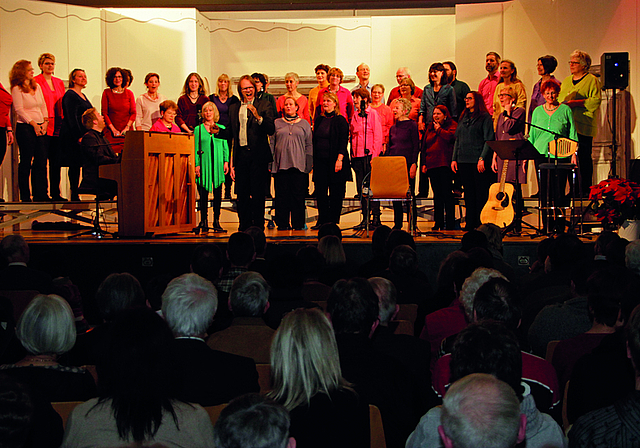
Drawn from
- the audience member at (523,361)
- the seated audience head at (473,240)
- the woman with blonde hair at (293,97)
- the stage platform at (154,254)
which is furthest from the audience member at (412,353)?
the woman with blonde hair at (293,97)

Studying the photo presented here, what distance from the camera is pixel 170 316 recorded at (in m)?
2.44

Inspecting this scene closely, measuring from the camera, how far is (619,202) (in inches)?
224

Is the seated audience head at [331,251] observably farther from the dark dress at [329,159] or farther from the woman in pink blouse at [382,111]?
the woman in pink blouse at [382,111]

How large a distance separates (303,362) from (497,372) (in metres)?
0.49

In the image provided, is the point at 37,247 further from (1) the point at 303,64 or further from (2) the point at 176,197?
(1) the point at 303,64

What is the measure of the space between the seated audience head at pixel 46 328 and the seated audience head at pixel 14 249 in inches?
90.9

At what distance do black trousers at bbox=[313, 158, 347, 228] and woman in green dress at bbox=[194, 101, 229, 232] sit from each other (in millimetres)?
1083

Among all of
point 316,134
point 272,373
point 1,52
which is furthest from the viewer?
point 1,52

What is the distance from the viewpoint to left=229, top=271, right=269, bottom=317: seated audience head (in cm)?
286

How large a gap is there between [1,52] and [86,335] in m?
8.62

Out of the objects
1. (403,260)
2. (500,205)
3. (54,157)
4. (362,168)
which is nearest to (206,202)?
(362,168)

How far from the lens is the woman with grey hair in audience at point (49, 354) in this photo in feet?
6.82

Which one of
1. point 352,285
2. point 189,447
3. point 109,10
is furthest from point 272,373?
point 109,10

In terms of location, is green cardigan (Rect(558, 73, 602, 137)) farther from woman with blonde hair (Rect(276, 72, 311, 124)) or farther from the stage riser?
woman with blonde hair (Rect(276, 72, 311, 124))
